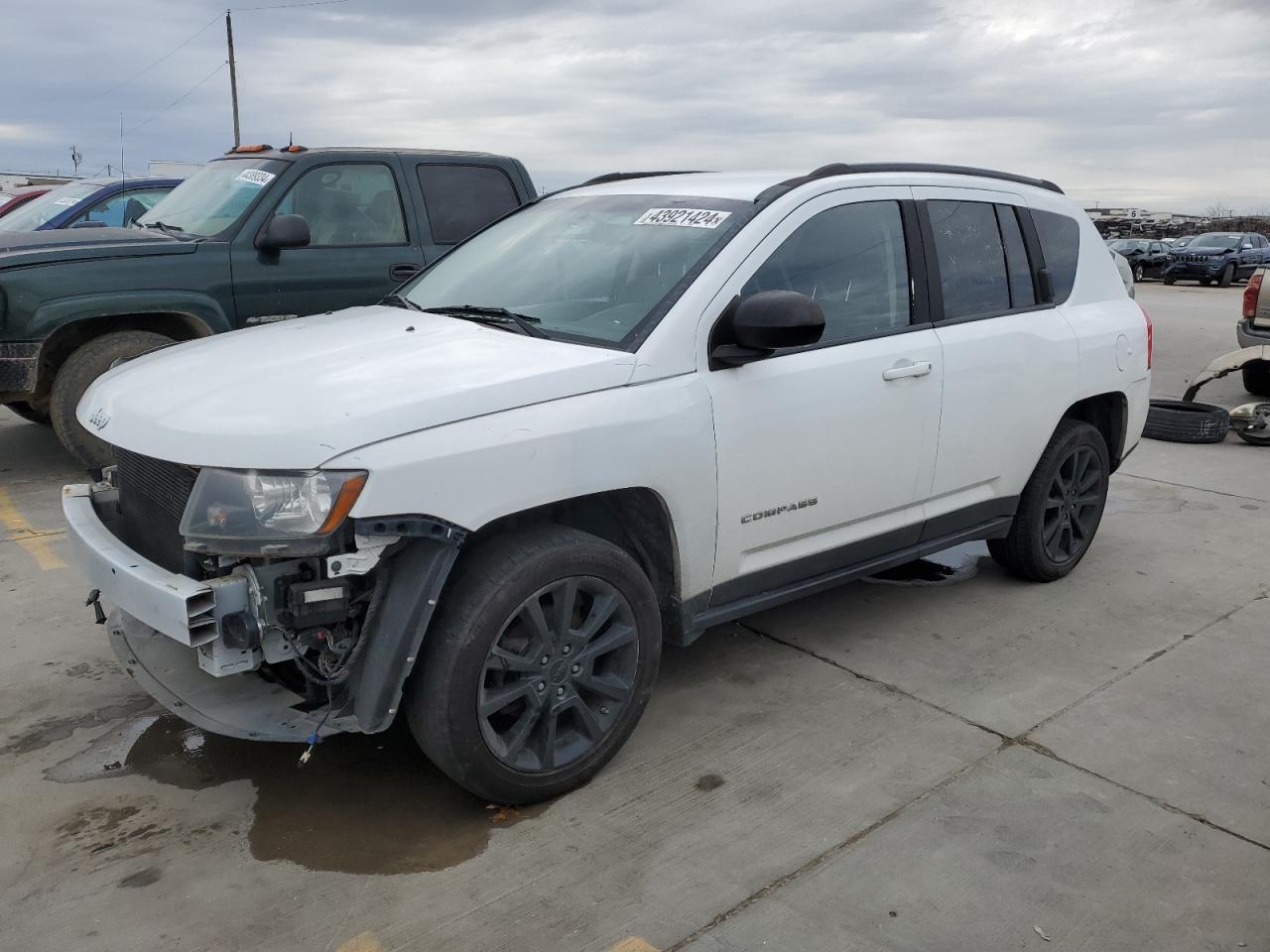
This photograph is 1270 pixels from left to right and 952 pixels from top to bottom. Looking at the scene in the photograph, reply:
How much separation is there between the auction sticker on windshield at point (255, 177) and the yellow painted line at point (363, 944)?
543cm

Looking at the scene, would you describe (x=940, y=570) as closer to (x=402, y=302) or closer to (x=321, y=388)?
(x=402, y=302)

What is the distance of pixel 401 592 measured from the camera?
2.87 m

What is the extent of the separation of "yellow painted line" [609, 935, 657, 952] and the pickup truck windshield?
169 cm

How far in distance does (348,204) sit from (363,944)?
547 cm

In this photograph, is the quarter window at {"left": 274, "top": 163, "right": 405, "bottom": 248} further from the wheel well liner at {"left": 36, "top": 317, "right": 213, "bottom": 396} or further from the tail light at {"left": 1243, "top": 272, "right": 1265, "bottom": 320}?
the tail light at {"left": 1243, "top": 272, "right": 1265, "bottom": 320}

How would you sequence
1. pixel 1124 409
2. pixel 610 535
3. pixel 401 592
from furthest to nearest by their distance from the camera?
pixel 1124 409
pixel 610 535
pixel 401 592

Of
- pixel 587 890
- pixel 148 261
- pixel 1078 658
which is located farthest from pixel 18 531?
pixel 1078 658

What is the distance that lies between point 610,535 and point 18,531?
3.90m

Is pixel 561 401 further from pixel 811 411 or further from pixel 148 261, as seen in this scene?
pixel 148 261

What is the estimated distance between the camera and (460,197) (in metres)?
7.50

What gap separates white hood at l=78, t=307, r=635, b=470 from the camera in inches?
111

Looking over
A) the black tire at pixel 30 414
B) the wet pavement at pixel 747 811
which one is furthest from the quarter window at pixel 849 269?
the black tire at pixel 30 414

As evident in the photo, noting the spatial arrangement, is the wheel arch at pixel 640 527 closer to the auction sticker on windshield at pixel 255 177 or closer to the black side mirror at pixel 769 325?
the black side mirror at pixel 769 325

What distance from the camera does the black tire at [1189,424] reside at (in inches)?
333
